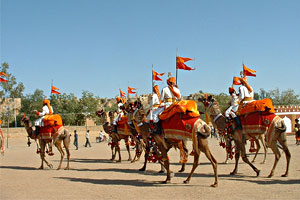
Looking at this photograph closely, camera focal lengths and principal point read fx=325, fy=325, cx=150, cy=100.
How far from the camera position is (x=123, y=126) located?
17375 mm

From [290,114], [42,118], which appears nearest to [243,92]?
[42,118]

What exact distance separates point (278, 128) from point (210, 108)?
3.86m

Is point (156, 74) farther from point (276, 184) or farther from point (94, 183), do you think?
point (276, 184)

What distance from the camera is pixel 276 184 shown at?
32.1 ft

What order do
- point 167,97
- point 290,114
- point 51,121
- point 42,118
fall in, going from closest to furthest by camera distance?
point 167,97
point 51,121
point 42,118
point 290,114

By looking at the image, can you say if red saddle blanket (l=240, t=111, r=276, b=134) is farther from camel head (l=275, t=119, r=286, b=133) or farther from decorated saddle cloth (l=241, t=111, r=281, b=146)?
camel head (l=275, t=119, r=286, b=133)

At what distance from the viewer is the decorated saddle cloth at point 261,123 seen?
11305 millimetres

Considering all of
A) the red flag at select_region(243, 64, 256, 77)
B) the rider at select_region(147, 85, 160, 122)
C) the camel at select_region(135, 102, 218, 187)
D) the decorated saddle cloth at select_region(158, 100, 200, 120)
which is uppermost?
the red flag at select_region(243, 64, 256, 77)

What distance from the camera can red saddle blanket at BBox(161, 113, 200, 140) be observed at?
998 centimetres

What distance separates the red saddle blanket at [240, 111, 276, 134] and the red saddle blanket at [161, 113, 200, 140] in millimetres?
2765

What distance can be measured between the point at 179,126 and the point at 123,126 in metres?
7.51

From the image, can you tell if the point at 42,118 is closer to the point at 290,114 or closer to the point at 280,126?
the point at 280,126

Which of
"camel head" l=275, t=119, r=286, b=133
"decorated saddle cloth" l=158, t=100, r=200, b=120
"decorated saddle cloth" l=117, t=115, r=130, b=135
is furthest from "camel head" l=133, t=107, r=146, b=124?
"camel head" l=275, t=119, r=286, b=133

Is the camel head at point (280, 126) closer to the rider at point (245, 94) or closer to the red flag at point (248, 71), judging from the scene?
the rider at point (245, 94)
